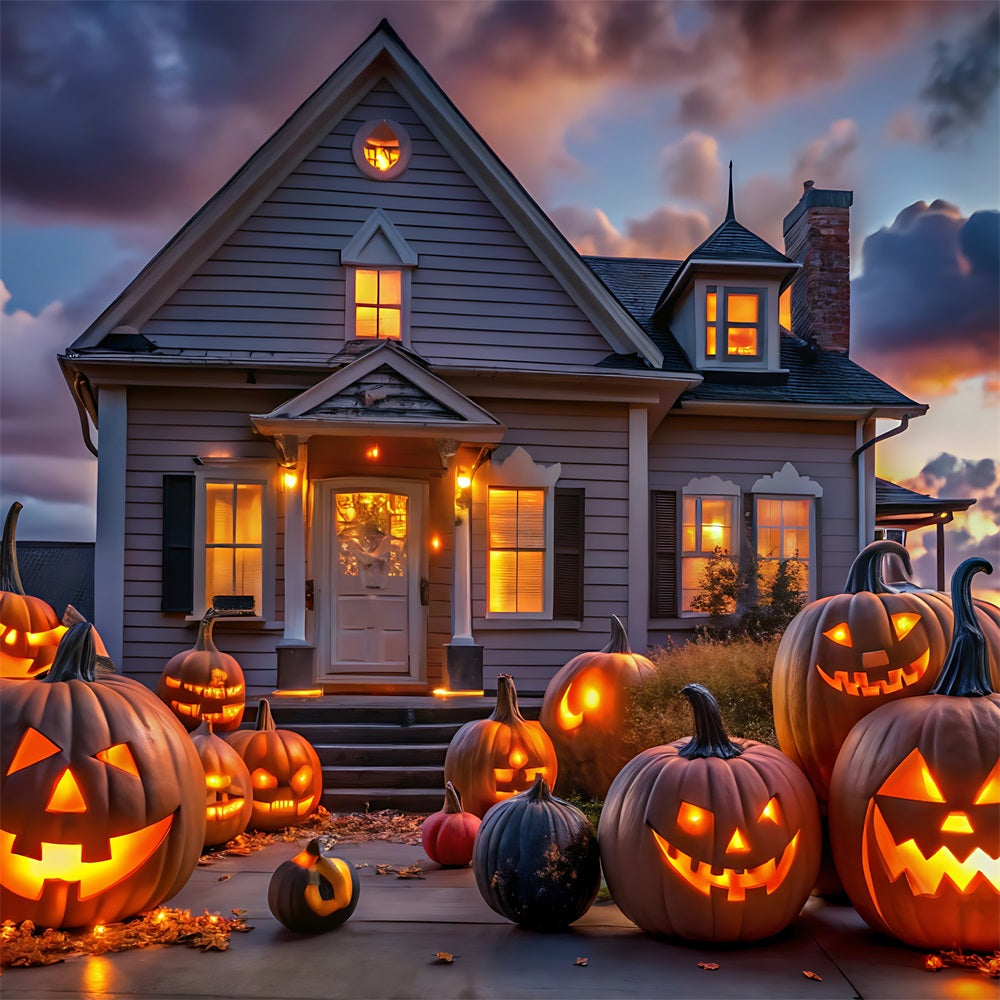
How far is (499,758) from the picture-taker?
5.93m

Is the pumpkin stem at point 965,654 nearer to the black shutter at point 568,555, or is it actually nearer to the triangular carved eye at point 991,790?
the triangular carved eye at point 991,790

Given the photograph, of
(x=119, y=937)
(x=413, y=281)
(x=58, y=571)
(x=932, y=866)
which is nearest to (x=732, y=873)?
(x=932, y=866)

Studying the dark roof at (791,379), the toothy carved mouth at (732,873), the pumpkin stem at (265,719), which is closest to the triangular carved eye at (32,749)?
the toothy carved mouth at (732,873)

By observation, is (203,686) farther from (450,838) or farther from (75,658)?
(75,658)

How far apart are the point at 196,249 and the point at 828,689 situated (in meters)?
7.91

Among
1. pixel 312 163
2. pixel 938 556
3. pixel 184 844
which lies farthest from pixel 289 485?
pixel 938 556

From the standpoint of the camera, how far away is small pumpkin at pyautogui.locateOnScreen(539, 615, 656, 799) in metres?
6.33

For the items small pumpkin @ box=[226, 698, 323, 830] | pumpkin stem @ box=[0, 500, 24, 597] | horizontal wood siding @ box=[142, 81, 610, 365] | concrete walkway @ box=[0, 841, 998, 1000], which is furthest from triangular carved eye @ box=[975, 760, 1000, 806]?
horizontal wood siding @ box=[142, 81, 610, 365]

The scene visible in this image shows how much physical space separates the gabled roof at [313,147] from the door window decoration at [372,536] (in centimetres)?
282

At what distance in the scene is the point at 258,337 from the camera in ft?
32.0

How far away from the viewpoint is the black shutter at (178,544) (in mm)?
9336

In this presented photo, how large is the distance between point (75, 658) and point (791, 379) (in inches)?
382

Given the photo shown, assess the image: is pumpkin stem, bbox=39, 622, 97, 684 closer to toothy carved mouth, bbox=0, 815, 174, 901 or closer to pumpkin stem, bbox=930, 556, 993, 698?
toothy carved mouth, bbox=0, 815, 174, 901

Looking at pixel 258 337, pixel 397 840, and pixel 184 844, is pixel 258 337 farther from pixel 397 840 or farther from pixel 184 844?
pixel 184 844
